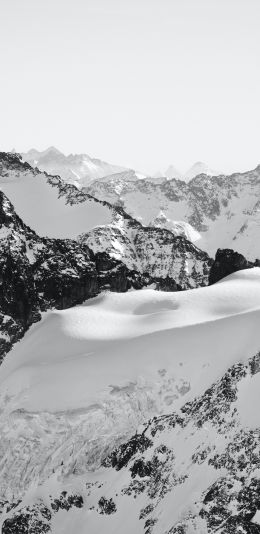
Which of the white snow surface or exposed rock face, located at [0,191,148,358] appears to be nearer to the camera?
the white snow surface

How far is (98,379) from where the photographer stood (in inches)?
5561

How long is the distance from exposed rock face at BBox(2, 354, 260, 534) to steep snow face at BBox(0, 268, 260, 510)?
3.73 meters

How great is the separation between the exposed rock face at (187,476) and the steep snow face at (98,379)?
373 cm

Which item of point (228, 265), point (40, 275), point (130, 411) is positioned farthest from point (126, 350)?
point (228, 265)

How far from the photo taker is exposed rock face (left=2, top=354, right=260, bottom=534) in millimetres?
107312

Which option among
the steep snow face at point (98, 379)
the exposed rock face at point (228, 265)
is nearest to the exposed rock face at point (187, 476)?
the steep snow face at point (98, 379)

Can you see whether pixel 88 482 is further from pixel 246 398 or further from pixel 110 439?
pixel 246 398

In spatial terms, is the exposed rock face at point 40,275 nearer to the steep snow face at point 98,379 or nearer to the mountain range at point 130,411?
the mountain range at point 130,411

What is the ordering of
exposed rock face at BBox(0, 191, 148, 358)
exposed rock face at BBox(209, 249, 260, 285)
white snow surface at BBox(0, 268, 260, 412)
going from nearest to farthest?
1. white snow surface at BBox(0, 268, 260, 412)
2. exposed rock face at BBox(0, 191, 148, 358)
3. exposed rock face at BBox(209, 249, 260, 285)

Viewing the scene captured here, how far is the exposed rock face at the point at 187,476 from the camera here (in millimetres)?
107312

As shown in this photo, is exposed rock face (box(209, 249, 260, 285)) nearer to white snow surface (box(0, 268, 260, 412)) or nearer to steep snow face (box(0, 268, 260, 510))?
Result: white snow surface (box(0, 268, 260, 412))

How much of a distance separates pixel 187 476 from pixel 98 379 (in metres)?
28.0

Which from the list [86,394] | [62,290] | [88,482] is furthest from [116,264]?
[88,482]

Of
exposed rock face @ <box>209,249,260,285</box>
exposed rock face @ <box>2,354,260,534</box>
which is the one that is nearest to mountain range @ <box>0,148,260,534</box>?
exposed rock face @ <box>2,354,260,534</box>
